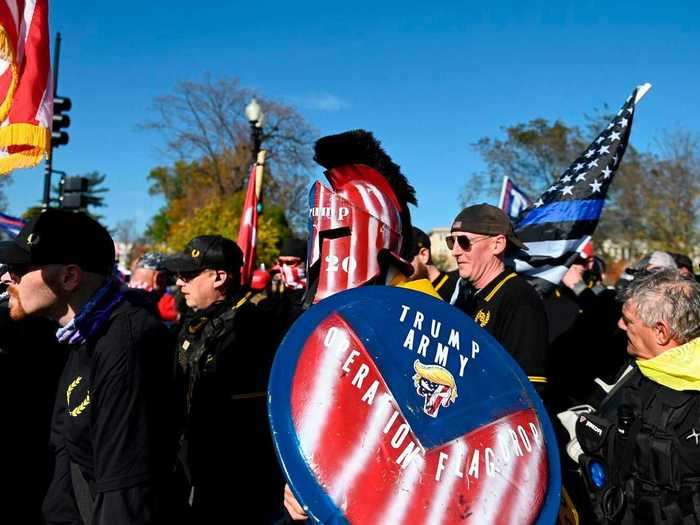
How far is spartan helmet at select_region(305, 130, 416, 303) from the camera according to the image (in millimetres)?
2594

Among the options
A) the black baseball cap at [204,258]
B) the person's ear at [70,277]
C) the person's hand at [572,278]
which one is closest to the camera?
the person's ear at [70,277]

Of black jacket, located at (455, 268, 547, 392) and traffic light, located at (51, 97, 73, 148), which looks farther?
traffic light, located at (51, 97, 73, 148)

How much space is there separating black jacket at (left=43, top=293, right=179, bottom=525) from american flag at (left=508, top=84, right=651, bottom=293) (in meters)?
3.41

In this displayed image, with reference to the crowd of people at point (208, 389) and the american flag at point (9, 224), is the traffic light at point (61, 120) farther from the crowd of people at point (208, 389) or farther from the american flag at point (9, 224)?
the crowd of people at point (208, 389)

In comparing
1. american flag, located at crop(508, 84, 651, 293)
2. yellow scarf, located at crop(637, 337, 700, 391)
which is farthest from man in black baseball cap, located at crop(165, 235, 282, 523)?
yellow scarf, located at crop(637, 337, 700, 391)

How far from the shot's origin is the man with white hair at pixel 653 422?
2.61 metres

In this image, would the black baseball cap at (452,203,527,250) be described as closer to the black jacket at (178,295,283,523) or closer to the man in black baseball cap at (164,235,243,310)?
the black jacket at (178,295,283,523)

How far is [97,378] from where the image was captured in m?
2.32

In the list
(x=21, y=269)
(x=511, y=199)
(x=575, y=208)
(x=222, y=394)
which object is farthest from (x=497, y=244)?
(x=511, y=199)

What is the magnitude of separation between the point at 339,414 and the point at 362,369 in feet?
0.47

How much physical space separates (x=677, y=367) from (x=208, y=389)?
2721 mm

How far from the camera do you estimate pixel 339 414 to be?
5.61 ft

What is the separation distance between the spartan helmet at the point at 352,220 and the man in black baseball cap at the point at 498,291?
74 cm

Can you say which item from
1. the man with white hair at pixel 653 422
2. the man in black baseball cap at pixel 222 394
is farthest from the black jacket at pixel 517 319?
the man in black baseball cap at pixel 222 394
